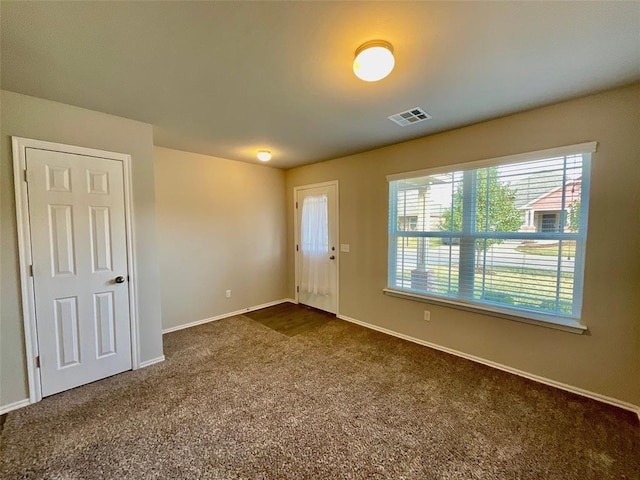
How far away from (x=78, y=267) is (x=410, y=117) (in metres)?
3.38

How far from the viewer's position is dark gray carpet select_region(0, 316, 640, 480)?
5.12ft

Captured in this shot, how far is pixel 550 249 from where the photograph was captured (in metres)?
2.36

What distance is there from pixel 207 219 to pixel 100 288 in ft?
5.59

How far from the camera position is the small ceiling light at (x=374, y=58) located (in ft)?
4.95

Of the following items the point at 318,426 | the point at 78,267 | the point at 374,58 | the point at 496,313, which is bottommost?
the point at 318,426

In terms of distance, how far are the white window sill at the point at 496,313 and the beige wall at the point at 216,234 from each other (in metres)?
2.24

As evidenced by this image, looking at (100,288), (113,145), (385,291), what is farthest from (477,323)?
(113,145)

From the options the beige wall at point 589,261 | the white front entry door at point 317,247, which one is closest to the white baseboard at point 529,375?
the beige wall at point 589,261

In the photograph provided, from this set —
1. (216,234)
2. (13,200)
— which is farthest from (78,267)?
(216,234)

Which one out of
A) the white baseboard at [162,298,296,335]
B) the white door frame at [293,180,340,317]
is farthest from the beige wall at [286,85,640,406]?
the white baseboard at [162,298,296,335]

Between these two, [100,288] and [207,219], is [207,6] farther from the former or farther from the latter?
[207,219]

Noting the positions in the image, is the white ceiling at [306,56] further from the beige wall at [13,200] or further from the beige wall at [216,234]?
the beige wall at [216,234]

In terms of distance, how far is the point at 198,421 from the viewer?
76.2 inches

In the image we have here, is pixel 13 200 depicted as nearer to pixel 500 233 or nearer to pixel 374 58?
pixel 374 58
